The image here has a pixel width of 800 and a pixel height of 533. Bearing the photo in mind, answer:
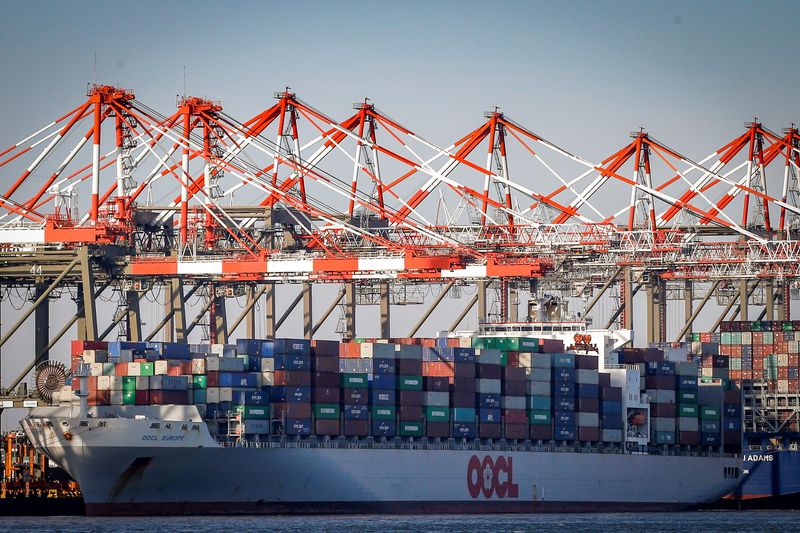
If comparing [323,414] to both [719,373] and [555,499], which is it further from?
[719,373]

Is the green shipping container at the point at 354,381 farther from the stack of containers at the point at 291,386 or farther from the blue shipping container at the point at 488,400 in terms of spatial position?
the blue shipping container at the point at 488,400

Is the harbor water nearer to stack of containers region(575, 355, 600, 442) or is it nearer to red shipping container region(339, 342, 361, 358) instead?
stack of containers region(575, 355, 600, 442)

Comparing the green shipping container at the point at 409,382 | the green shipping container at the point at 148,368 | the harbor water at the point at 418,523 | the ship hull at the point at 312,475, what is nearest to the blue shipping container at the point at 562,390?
the ship hull at the point at 312,475

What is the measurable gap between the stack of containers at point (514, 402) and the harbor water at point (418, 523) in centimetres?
298

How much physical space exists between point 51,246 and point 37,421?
10746mm

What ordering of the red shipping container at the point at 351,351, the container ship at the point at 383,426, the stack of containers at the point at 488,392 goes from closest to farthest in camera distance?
the container ship at the point at 383,426
the red shipping container at the point at 351,351
the stack of containers at the point at 488,392

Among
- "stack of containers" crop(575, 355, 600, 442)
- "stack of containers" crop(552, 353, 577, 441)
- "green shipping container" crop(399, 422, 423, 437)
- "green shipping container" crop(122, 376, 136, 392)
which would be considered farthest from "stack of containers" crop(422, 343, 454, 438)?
"green shipping container" crop(122, 376, 136, 392)

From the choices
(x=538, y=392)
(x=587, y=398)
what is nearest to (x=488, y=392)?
(x=538, y=392)

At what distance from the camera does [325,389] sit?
6425cm

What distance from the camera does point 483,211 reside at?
85812 mm

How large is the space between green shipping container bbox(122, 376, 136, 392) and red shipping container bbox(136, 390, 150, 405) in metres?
0.23

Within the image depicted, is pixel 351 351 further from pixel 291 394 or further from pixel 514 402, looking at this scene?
pixel 514 402

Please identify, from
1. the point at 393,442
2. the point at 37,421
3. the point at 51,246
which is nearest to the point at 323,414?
the point at 393,442

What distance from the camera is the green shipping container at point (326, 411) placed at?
64.2m
